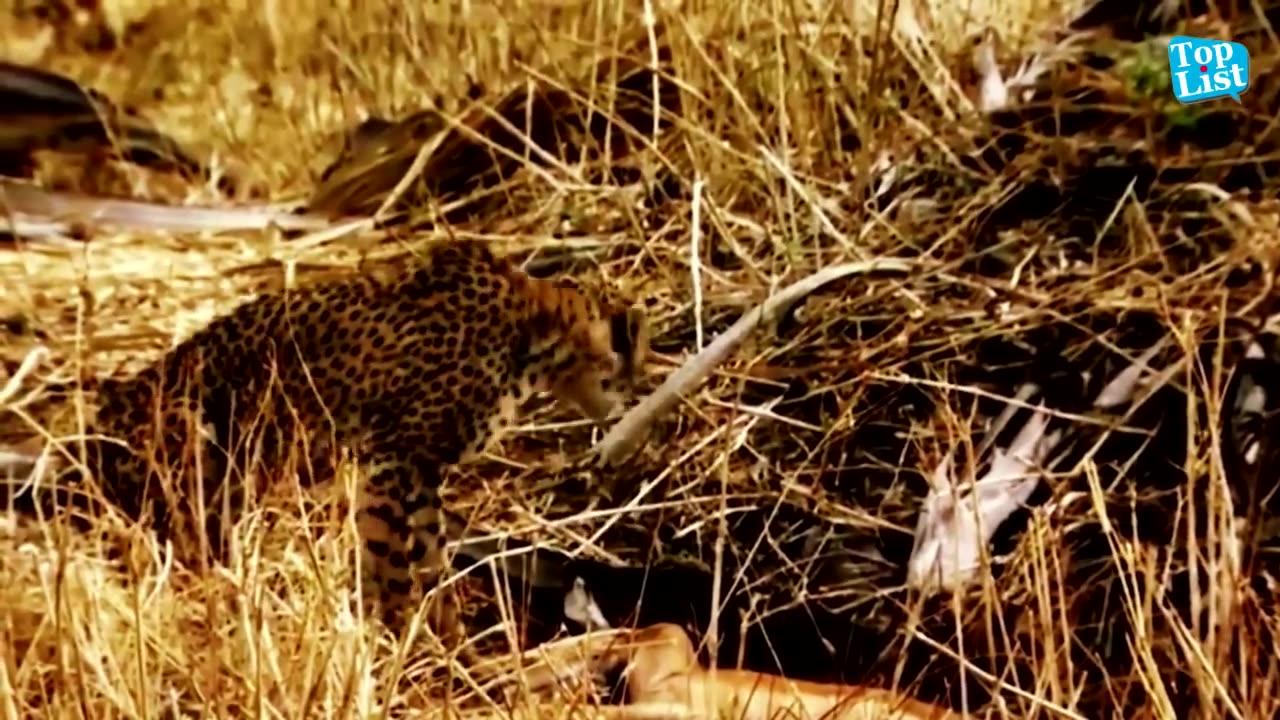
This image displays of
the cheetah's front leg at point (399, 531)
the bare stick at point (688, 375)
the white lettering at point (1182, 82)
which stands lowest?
the cheetah's front leg at point (399, 531)

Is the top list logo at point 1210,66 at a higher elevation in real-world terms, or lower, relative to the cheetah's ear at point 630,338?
higher

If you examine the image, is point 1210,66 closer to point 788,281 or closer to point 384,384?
point 788,281

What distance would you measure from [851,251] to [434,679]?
50 cm

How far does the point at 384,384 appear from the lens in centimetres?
147

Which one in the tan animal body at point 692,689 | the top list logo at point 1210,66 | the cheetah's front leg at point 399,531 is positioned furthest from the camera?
the top list logo at point 1210,66

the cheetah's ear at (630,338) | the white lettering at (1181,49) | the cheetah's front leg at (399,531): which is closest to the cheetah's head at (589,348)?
the cheetah's ear at (630,338)

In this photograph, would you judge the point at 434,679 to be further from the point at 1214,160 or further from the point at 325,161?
the point at 1214,160

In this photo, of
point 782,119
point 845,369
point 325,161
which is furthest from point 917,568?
point 325,161

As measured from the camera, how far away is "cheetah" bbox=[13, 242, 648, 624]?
4.65ft

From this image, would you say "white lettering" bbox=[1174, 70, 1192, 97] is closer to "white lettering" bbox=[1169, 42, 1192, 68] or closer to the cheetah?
"white lettering" bbox=[1169, 42, 1192, 68]

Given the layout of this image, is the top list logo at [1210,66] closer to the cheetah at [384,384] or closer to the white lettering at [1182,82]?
the white lettering at [1182,82]

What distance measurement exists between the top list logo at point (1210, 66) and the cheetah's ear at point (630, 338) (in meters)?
0.49

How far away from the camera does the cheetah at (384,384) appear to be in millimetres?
1417

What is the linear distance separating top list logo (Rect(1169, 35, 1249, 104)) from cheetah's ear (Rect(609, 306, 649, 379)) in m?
0.49
